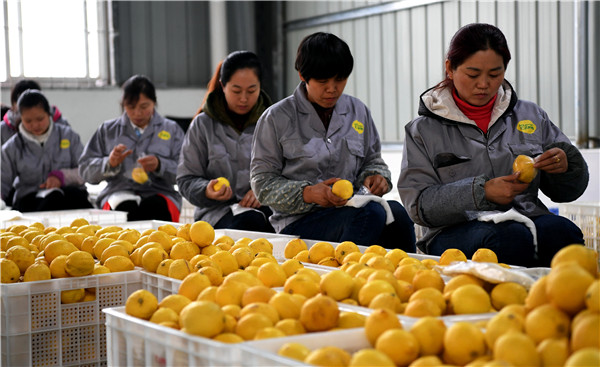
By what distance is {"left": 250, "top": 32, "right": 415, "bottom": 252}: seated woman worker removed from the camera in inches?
A: 103

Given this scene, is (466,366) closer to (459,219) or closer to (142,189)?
(459,219)

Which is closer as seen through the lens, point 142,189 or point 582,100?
point 142,189

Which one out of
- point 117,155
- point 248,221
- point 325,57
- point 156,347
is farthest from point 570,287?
point 117,155

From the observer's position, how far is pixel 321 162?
Answer: 9.00 feet

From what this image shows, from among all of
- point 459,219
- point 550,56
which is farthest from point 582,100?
point 459,219

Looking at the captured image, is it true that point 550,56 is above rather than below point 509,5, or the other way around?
below

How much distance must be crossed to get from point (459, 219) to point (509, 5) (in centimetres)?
472

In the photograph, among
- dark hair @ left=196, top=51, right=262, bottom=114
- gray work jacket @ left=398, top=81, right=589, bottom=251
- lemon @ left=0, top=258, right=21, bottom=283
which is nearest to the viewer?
lemon @ left=0, top=258, right=21, bottom=283

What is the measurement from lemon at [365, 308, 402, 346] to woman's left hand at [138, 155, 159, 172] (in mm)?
3143

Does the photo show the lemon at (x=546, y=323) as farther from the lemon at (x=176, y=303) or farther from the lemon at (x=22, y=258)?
the lemon at (x=22, y=258)

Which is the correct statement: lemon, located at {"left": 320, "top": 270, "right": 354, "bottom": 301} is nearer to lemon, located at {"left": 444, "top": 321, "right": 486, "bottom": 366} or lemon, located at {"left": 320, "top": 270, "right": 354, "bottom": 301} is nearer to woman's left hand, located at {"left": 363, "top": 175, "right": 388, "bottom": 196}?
lemon, located at {"left": 444, "top": 321, "right": 486, "bottom": 366}

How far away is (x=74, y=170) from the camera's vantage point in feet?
16.7

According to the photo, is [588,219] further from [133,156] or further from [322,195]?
[133,156]

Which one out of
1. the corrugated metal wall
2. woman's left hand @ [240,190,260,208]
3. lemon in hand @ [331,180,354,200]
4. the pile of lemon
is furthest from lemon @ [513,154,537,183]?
the corrugated metal wall
